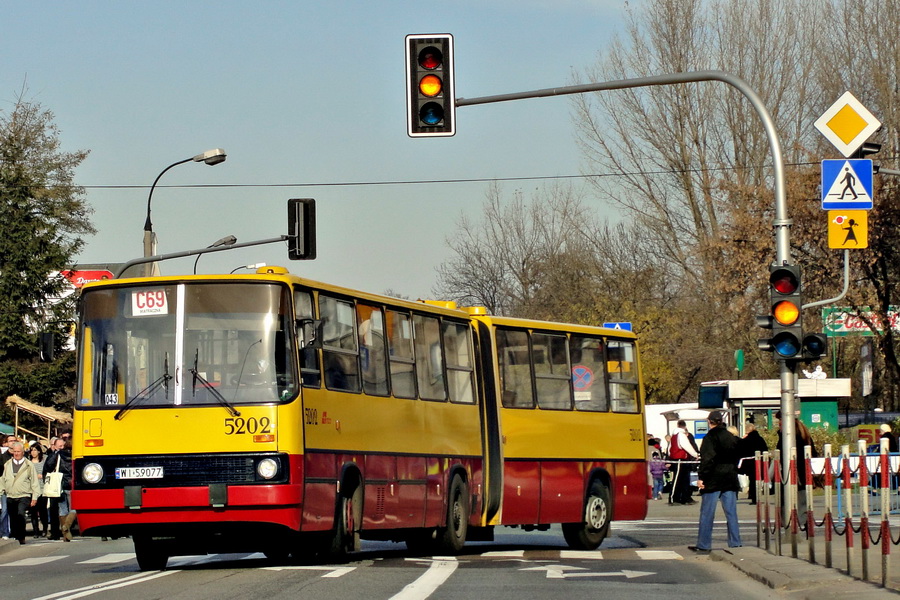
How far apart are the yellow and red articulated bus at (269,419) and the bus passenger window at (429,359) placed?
0.08ft

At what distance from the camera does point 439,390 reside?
19.3 meters

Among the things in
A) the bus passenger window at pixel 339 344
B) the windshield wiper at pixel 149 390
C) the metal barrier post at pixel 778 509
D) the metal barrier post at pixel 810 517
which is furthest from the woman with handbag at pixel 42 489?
the metal barrier post at pixel 810 517

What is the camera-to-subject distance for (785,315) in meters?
17.3

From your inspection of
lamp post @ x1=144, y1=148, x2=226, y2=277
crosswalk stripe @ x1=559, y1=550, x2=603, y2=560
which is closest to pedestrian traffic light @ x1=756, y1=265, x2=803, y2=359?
crosswalk stripe @ x1=559, y1=550, x2=603, y2=560

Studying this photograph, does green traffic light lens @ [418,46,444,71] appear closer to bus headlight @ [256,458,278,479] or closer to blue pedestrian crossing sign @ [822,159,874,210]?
bus headlight @ [256,458,278,479]

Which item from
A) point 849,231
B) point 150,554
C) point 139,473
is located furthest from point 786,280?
point 150,554

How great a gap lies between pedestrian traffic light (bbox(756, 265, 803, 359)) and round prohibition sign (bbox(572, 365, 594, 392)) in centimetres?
467

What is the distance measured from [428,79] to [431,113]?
35 centimetres

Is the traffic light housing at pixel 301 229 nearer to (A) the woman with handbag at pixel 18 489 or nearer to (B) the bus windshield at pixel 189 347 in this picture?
(A) the woman with handbag at pixel 18 489

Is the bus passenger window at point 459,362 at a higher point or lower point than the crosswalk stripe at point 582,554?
higher

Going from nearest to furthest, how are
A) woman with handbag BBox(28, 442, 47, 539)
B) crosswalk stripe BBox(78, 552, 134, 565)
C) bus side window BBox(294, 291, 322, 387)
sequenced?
bus side window BBox(294, 291, 322, 387)
crosswalk stripe BBox(78, 552, 134, 565)
woman with handbag BBox(28, 442, 47, 539)

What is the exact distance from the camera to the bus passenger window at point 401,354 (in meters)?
18.2

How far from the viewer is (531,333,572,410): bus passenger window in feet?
69.4

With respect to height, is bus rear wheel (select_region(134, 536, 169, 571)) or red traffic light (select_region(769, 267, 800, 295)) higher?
red traffic light (select_region(769, 267, 800, 295))
